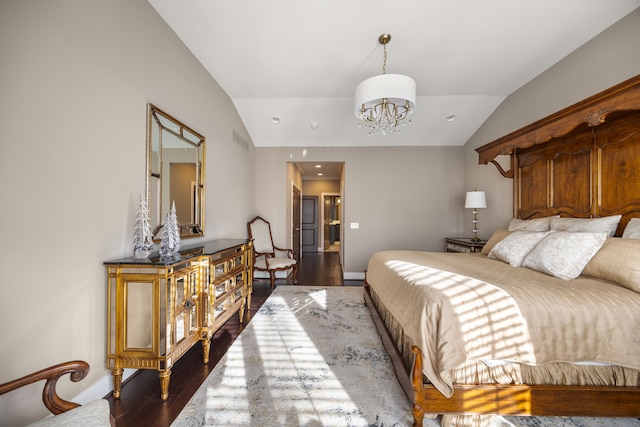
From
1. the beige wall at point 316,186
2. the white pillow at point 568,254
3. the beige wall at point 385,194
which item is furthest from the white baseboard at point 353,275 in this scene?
the beige wall at point 316,186

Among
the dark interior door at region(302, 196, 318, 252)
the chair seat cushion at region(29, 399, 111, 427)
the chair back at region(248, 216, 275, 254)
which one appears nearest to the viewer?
the chair seat cushion at region(29, 399, 111, 427)

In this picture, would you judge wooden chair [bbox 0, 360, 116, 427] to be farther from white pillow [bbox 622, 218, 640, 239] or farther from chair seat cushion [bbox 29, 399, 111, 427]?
white pillow [bbox 622, 218, 640, 239]

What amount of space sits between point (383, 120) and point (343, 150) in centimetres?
190

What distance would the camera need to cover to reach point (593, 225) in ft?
7.32

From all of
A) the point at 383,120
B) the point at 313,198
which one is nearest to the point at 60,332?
the point at 383,120

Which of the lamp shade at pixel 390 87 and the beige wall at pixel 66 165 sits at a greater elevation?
the lamp shade at pixel 390 87

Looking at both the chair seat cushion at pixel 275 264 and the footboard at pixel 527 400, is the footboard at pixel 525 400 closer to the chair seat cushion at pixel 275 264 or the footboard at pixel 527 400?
the footboard at pixel 527 400

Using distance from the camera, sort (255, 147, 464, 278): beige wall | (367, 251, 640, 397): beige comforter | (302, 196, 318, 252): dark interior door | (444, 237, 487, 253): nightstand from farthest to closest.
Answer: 1. (302, 196, 318, 252): dark interior door
2. (255, 147, 464, 278): beige wall
3. (444, 237, 487, 253): nightstand
4. (367, 251, 640, 397): beige comforter

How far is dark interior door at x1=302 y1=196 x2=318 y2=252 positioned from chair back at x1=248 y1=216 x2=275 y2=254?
4116mm

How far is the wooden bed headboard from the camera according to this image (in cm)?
209

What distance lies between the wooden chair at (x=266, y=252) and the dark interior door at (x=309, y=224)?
3.94m

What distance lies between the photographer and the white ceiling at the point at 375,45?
2230 mm

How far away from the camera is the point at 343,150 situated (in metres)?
4.97

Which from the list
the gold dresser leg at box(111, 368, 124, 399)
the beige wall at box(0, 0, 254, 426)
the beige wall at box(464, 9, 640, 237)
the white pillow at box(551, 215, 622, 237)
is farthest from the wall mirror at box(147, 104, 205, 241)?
the beige wall at box(464, 9, 640, 237)
